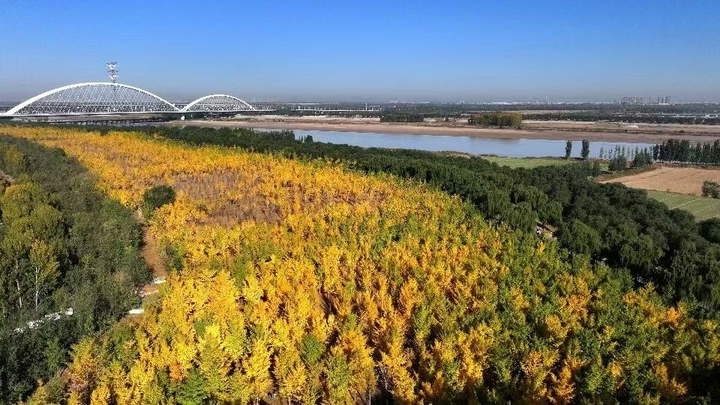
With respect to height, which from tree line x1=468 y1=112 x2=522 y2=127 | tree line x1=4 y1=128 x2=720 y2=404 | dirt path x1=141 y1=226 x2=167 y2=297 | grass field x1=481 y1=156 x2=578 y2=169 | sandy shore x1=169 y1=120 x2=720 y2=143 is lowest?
dirt path x1=141 y1=226 x2=167 y2=297

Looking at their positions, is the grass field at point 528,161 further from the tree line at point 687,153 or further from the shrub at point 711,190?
the shrub at point 711,190

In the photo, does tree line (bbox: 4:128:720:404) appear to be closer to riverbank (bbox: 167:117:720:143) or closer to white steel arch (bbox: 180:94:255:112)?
riverbank (bbox: 167:117:720:143)

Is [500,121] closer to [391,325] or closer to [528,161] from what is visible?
[528,161]

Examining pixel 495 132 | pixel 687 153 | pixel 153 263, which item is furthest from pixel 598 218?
pixel 495 132

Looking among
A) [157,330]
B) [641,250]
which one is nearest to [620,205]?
[641,250]

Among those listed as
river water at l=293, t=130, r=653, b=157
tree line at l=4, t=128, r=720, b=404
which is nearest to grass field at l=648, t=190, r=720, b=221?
tree line at l=4, t=128, r=720, b=404

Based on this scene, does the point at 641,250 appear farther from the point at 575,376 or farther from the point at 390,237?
the point at 575,376
